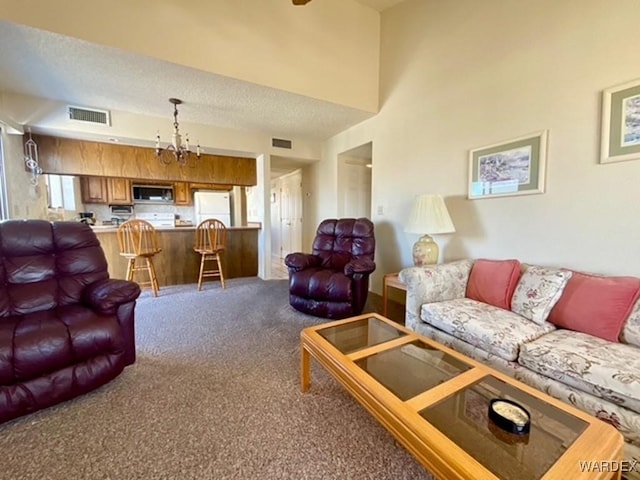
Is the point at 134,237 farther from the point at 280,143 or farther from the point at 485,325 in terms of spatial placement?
the point at 485,325

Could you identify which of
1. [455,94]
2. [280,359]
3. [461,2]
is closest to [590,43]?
[455,94]

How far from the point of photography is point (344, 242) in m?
3.32

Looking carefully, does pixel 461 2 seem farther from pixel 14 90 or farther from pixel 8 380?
pixel 14 90

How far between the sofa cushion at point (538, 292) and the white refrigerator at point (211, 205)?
5.69 meters

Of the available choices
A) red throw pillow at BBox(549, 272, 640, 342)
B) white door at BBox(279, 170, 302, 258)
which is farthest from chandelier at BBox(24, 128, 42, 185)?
red throw pillow at BBox(549, 272, 640, 342)

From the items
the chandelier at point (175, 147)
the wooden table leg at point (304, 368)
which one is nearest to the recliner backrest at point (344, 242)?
the wooden table leg at point (304, 368)

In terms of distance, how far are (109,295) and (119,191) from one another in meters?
4.58

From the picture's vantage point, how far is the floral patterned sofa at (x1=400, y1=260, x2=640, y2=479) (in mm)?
1163

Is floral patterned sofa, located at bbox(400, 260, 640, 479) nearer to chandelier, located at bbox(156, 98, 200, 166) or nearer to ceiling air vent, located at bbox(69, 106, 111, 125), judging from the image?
chandelier, located at bbox(156, 98, 200, 166)

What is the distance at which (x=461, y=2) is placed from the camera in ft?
8.45

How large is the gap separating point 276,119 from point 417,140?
5.99 feet

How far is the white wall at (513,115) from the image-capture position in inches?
68.9

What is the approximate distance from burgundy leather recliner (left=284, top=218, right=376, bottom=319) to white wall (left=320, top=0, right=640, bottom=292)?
0.60 m

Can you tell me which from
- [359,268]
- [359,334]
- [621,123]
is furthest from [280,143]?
[621,123]
